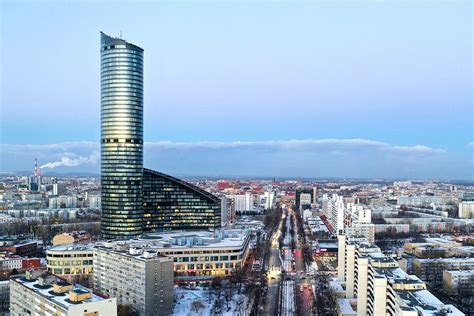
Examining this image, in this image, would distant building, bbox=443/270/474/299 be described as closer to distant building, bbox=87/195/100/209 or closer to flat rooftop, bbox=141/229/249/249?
flat rooftop, bbox=141/229/249/249

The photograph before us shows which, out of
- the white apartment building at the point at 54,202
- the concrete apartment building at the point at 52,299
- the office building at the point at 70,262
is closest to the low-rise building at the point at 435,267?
the office building at the point at 70,262

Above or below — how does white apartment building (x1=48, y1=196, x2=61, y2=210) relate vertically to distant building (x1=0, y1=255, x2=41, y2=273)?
above

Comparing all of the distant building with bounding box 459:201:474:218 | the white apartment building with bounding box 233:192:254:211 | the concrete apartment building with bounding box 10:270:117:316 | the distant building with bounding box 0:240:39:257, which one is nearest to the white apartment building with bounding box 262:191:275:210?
the white apartment building with bounding box 233:192:254:211

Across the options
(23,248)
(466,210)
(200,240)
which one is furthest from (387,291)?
(466,210)

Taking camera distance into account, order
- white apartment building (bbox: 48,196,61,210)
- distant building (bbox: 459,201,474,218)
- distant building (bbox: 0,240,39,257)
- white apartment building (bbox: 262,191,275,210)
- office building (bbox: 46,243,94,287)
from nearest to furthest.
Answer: office building (bbox: 46,243,94,287), distant building (bbox: 0,240,39,257), distant building (bbox: 459,201,474,218), white apartment building (bbox: 48,196,61,210), white apartment building (bbox: 262,191,275,210)

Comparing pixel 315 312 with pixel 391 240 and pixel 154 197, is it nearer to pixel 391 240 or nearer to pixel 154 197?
pixel 154 197

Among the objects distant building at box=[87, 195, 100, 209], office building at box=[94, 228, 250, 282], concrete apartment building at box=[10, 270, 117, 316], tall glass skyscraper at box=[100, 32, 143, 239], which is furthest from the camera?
distant building at box=[87, 195, 100, 209]

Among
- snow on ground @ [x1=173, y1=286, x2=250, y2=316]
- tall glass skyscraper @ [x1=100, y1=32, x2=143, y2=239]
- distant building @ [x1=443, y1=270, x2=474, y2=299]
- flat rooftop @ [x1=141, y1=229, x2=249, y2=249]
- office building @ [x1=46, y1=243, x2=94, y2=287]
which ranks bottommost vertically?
snow on ground @ [x1=173, y1=286, x2=250, y2=316]
